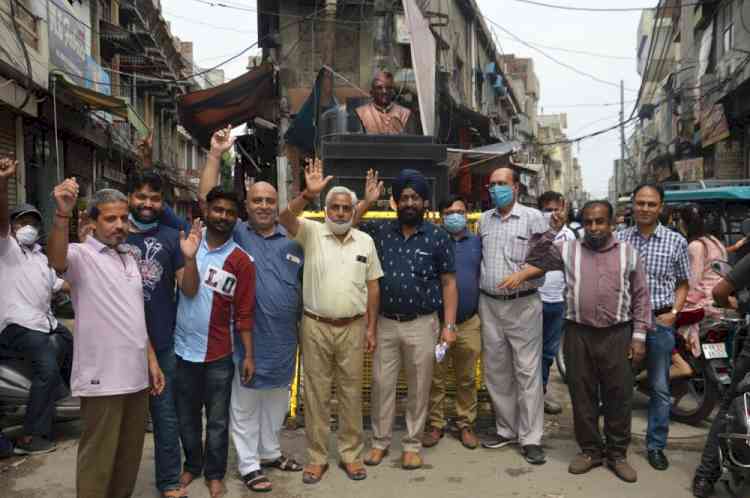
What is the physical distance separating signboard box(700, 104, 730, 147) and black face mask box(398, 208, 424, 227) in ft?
46.9

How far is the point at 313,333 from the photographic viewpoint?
4.47 meters

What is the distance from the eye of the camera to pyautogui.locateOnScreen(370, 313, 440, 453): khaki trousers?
4703mm

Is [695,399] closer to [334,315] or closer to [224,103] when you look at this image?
[334,315]

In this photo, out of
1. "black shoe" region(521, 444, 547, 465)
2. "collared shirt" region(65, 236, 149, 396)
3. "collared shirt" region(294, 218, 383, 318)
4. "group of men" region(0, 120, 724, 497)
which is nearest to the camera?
"collared shirt" region(65, 236, 149, 396)

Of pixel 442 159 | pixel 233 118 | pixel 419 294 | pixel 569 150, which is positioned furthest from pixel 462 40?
pixel 569 150

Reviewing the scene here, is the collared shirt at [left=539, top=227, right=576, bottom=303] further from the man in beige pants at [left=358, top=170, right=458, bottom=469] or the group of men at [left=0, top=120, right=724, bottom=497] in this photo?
the man in beige pants at [left=358, top=170, right=458, bottom=469]

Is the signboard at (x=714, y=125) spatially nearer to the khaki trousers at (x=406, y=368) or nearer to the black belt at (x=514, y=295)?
the black belt at (x=514, y=295)

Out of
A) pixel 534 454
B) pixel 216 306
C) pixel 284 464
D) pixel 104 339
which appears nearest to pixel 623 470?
pixel 534 454

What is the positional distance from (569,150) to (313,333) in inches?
4092

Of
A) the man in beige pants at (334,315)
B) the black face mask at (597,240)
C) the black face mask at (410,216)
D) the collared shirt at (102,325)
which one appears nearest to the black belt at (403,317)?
the man in beige pants at (334,315)

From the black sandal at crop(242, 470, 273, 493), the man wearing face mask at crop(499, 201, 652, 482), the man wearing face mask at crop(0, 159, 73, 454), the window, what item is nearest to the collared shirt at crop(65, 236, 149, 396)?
the black sandal at crop(242, 470, 273, 493)

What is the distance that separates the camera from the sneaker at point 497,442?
16.6ft

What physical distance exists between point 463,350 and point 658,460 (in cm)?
155

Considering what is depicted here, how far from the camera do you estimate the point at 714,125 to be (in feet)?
56.5
